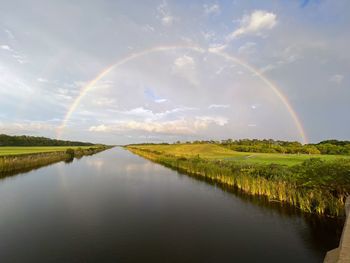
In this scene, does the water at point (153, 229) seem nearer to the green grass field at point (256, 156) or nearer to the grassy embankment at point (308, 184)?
the grassy embankment at point (308, 184)

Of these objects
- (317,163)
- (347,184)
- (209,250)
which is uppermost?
(317,163)

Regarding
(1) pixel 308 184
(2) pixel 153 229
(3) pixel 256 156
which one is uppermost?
(3) pixel 256 156

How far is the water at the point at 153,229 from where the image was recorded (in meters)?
10.4

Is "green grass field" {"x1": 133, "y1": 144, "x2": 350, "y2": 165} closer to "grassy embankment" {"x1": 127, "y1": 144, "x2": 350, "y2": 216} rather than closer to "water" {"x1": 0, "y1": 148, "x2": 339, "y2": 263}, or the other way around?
"grassy embankment" {"x1": 127, "y1": 144, "x2": 350, "y2": 216}

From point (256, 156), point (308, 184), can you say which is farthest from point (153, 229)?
point (256, 156)

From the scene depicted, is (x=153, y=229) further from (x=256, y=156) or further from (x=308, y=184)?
(x=256, y=156)

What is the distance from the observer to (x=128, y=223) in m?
14.3

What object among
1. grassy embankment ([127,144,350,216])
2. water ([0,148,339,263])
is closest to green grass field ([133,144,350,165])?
grassy embankment ([127,144,350,216])

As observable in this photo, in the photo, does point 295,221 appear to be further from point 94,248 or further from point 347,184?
point 94,248

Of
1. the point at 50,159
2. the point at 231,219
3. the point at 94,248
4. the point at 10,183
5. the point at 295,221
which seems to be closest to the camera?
the point at 94,248

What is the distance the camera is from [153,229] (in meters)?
13.4

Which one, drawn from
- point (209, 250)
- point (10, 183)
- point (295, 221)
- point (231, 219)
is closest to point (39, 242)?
point (209, 250)

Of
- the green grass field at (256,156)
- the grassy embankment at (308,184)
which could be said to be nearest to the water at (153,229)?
the grassy embankment at (308,184)

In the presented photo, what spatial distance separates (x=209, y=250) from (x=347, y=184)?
9.85 m
